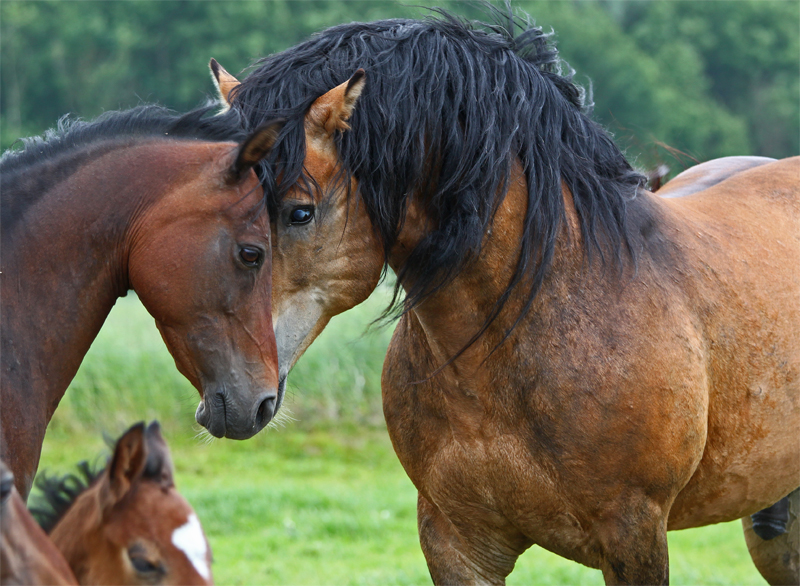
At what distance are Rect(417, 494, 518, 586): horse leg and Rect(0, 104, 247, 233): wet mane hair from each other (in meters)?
1.67

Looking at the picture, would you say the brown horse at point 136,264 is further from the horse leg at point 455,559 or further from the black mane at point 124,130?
the horse leg at point 455,559

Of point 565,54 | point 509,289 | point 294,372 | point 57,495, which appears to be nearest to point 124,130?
point 57,495

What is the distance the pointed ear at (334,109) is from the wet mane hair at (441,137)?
38mm

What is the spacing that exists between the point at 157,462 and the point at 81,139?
4.25ft

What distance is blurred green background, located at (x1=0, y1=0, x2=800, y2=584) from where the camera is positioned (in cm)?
615

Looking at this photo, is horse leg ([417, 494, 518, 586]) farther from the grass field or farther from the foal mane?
the foal mane

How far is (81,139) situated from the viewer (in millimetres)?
2617

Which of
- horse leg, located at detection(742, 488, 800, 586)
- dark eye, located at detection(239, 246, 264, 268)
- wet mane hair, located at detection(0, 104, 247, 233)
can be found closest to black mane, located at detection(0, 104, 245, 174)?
wet mane hair, located at detection(0, 104, 247, 233)

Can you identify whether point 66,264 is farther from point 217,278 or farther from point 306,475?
point 306,475

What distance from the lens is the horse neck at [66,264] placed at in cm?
242

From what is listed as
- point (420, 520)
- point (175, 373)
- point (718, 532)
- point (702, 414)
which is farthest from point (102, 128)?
point (175, 373)

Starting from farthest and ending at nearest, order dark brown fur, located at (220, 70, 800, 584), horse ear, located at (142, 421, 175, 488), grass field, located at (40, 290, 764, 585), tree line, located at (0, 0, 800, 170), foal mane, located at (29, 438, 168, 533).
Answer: tree line, located at (0, 0, 800, 170)
grass field, located at (40, 290, 764, 585)
dark brown fur, located at (220, 70, 800, 584)
foal mane, located at (29, 438, 168, 533)
horse ear, located at (142, 421, 175, 488)

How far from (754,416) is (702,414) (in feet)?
1.22

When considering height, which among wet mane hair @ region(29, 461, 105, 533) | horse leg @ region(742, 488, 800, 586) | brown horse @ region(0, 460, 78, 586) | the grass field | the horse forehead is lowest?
the grass field
